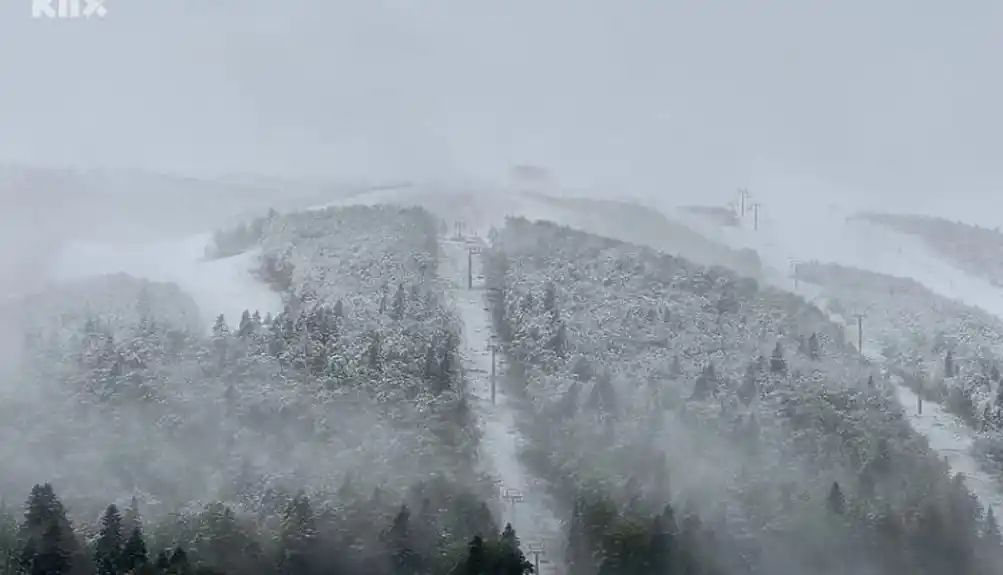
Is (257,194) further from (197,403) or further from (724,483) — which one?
(724,483)

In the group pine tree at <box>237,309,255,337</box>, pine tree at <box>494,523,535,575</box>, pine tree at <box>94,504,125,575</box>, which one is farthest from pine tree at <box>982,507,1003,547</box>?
pine tree at <box>237,309,255,337</box>

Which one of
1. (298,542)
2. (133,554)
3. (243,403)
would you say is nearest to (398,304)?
(243,403)

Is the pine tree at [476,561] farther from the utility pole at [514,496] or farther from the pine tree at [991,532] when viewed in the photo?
the pine tree at [991,532]

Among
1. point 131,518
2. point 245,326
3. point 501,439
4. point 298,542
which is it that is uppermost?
point 245,326

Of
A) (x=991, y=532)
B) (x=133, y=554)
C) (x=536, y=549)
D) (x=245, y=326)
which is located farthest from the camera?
(x=245, y=326)

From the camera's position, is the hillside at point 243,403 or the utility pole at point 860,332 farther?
the utility pole at point 860,332

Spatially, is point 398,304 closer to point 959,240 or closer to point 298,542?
point 298,542

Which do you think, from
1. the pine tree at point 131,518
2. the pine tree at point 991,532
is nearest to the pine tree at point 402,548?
the pine tree at point 131,518
